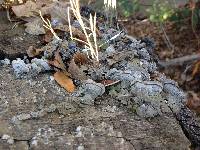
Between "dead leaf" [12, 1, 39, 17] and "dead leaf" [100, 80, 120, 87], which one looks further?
"dead leaf" [12, 1, 39, 17]

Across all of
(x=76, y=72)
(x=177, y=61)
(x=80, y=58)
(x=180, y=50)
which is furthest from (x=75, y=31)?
(x=180, y=50)

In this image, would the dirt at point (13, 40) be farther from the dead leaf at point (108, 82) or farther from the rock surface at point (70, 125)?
the dead leaf at point (108, 82)

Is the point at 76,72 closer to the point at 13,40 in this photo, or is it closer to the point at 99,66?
the point at 99,66

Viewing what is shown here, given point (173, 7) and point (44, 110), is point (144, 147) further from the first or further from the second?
point (173, 7)

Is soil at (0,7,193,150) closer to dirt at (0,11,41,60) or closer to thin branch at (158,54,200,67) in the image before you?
dirt at (0,11,41,60)

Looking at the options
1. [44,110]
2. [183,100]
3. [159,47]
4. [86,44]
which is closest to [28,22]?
[86,44]

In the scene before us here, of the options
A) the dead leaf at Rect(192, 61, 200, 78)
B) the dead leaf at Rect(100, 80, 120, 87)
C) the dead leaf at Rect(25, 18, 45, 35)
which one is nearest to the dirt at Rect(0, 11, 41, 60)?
the dead leaf at Rect(25, 18, 45, 35)
